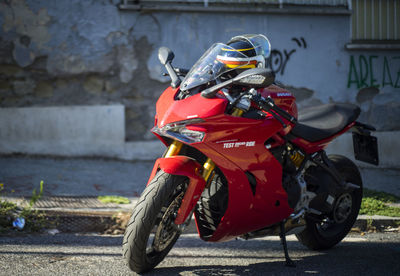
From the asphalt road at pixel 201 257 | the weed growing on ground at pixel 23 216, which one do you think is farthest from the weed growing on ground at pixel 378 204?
the weed growing on ground at pixel 23 216

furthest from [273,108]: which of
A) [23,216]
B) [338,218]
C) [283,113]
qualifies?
[23,216]

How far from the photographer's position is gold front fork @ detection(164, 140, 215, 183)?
3.32 metres

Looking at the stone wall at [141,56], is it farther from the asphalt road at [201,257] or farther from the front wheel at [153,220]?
the front wheel at [153,220]

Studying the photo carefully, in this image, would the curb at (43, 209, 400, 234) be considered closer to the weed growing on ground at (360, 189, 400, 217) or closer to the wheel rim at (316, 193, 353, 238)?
the weed growing on ground at (360, 189, 400, 217)

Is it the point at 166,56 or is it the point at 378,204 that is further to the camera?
the point at 378,204

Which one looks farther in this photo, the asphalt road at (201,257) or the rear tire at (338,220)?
the rear tire at (338,220)

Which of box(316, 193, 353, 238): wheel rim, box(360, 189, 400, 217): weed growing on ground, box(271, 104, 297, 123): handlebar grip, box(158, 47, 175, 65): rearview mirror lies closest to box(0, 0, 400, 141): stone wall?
box(360, 189, 400, 217): weed growing on ground

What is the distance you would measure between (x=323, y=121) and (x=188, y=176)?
5.34 ft

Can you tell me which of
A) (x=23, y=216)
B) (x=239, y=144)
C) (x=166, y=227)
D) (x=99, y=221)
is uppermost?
(x=239, y=144)

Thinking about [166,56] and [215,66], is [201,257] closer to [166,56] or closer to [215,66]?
[215,66]

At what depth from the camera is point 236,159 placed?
3371mm

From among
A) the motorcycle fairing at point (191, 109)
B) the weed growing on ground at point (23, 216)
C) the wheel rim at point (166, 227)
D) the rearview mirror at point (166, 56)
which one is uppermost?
the rearview mirror at point (166, 56)

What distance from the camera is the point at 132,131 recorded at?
754 cm

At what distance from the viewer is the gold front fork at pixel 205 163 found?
3.32 meters
